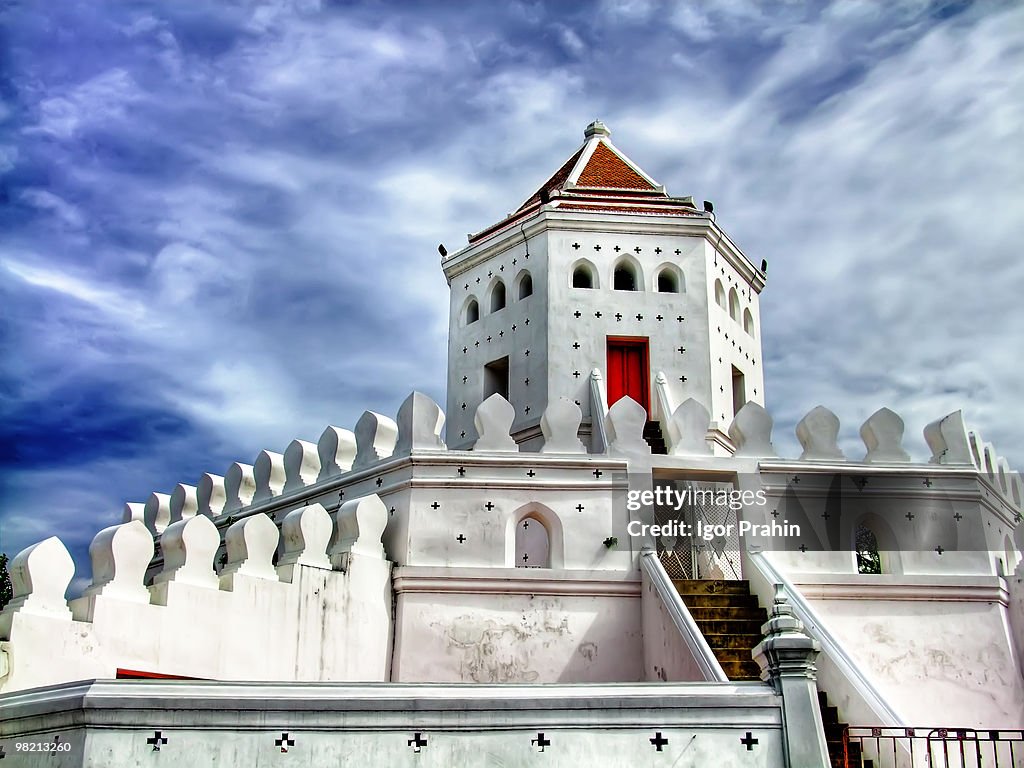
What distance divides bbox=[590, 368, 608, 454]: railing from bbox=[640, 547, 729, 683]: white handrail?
3.65 meters

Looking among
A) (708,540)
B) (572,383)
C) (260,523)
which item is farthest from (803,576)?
(260,523)

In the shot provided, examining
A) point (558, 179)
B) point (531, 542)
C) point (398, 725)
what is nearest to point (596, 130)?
point (558, 179)

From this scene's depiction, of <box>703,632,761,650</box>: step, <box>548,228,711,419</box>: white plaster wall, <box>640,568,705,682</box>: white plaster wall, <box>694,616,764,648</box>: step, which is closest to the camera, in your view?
<box>640,568,705,682</box>: white plaster wall

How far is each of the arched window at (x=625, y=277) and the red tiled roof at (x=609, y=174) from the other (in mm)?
2111

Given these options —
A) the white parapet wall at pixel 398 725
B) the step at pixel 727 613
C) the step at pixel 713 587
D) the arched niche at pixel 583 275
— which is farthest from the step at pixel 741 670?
the arched niche at pixel 583 275

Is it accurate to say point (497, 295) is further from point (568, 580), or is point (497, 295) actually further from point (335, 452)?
point (568, 580)

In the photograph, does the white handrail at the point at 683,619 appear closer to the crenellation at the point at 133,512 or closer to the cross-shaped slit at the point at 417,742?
the cross-shaped slit at the point at 417,742

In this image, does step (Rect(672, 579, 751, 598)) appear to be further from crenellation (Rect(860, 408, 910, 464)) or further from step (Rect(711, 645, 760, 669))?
crenellation (Rect(860, 408, 910, 464))

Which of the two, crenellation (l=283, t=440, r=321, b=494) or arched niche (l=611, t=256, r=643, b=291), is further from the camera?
arched niche (l=611, t=256, r=643, b=291)

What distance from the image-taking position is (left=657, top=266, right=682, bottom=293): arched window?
21375mm

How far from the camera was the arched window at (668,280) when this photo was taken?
21375 mm

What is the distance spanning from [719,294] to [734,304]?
81cm

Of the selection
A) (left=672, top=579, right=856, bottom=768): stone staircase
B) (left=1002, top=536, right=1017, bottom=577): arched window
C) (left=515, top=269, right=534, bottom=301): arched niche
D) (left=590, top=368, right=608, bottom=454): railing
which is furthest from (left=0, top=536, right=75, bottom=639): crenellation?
(left=1002, top=536, right=1017, bottom=577): arched window

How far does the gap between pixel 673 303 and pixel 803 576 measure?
666 centimetres
